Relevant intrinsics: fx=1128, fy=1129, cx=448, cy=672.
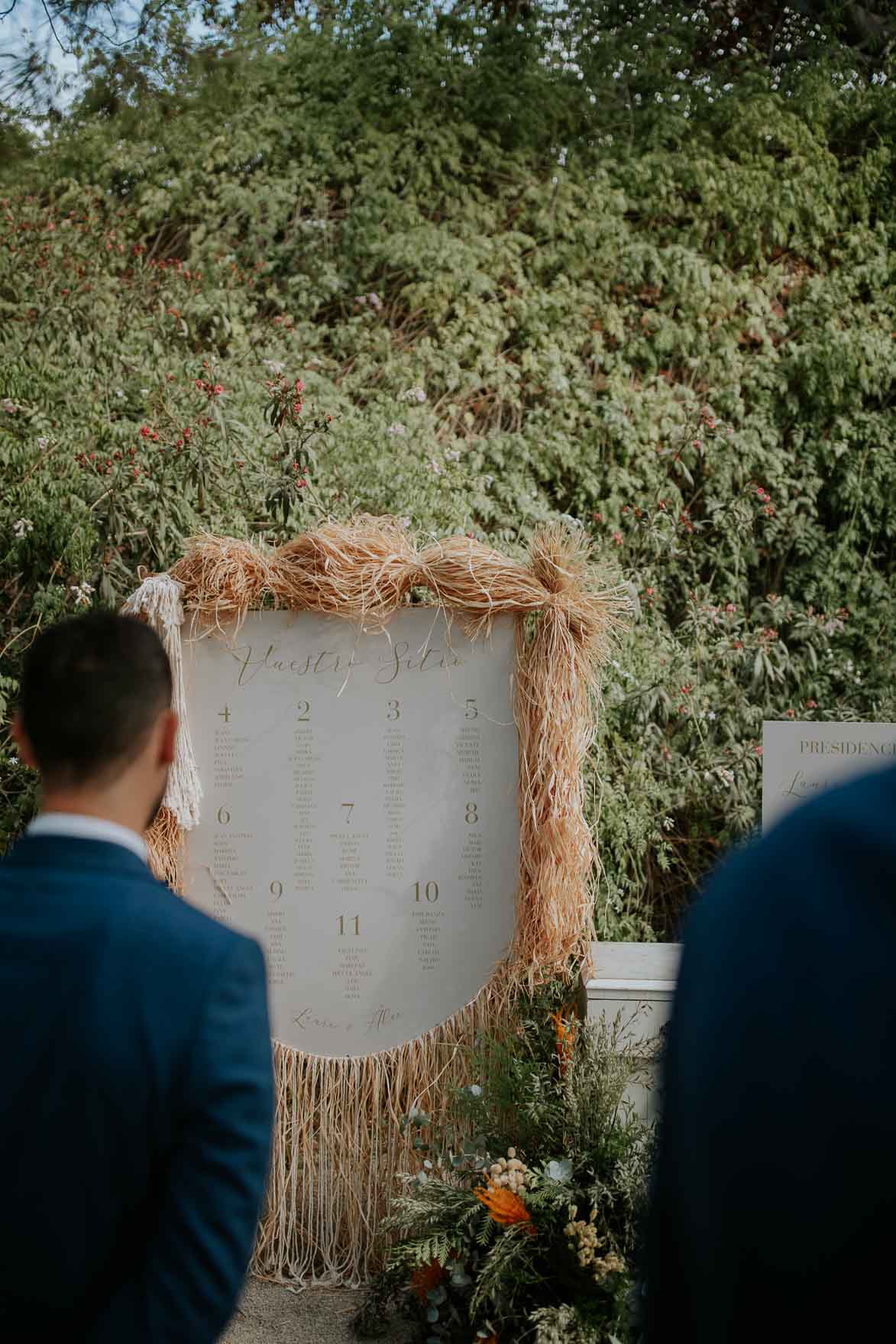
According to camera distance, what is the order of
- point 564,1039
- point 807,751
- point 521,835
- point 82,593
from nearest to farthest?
1. point 564,1039
2. point 521,835
3. point 807,751
4. point 82,593

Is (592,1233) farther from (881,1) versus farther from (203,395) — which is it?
(881,1)

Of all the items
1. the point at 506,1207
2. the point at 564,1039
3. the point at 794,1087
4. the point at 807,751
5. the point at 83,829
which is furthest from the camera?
the point at 807,751

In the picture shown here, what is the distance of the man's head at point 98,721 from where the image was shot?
1.16 meters

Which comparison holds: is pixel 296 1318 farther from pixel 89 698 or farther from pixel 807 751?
pixel 89 698

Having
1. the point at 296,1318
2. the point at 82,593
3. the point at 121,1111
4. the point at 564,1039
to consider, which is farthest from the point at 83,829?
the point at 82,593

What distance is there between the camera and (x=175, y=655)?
3004mm

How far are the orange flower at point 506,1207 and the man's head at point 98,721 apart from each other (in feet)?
4.80

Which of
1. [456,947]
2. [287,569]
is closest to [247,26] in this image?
[287,569]

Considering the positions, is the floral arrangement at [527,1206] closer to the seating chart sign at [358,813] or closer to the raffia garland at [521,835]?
the raffia garland at [521,835]

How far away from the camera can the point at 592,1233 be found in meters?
2.19

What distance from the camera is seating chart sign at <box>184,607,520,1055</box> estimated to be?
289 cm

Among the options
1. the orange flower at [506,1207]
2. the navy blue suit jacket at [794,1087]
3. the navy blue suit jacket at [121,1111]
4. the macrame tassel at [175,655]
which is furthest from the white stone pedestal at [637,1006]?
the navy blue suit jacket at [794,1087]

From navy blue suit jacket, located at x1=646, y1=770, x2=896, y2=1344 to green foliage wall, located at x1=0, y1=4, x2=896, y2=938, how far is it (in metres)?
3.86

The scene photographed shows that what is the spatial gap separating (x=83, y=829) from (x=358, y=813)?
6.07 feet
